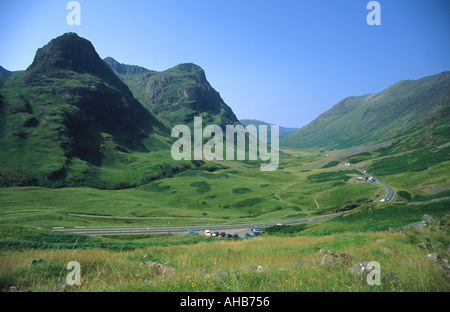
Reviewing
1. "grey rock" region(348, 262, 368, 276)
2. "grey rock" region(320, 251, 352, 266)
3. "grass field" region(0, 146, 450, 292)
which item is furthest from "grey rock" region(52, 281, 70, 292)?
"grey rock" region(320, 251, 352, 266)

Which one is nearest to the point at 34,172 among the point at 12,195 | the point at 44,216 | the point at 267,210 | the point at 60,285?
the point at 12,195

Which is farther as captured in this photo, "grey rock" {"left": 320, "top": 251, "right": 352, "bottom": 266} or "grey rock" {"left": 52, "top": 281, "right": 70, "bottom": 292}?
"grey rock" {"left": 320, "top": 251, "right": 352, "bottom": 266}

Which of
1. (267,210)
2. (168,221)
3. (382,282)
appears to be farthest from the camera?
(267,210)

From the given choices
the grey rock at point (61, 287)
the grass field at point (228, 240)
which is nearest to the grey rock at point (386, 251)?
the grass field at point (228, 240)

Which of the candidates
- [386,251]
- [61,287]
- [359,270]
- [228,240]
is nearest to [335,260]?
[359,270]

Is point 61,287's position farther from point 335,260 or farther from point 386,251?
point 386,251

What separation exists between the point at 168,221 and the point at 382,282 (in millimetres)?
79546

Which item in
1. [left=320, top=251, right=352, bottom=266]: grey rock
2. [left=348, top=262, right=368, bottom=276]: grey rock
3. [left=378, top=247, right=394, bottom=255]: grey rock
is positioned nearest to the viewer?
[left=348, top=262, right=368, bottom=276]: grey rock

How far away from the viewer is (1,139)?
15300cm

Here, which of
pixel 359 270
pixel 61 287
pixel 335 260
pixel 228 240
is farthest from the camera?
pixel 228 240

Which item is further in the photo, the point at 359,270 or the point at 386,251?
the point at 386,251

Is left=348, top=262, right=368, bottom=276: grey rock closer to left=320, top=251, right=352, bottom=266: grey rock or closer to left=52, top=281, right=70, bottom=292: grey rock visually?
left=320, top=251, right=352, bottom=266: grey rock

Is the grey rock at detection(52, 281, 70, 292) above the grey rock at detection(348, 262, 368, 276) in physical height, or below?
below
